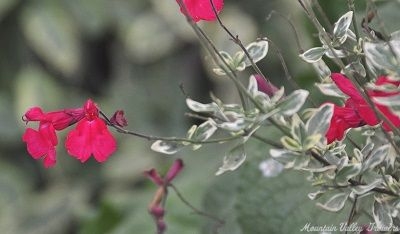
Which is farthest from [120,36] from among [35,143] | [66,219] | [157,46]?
[35,143]

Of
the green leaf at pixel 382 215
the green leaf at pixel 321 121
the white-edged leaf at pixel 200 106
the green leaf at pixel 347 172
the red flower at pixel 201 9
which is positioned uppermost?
the red flower at pixel 201 9

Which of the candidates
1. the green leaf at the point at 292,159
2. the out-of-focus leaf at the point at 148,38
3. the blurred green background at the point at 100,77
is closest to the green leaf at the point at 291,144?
the green leaf at the point at 292,159

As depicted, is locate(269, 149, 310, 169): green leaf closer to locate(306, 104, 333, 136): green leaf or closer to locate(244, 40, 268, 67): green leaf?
locate(306, 104, 333, 136): green leaf

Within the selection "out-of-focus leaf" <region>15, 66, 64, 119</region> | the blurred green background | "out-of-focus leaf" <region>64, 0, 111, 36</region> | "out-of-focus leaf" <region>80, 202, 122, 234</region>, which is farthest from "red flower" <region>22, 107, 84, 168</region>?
"out-of-focus leaf" <region>64, 0, 111, 36</region>

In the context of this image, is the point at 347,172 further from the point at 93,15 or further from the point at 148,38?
the point at 93,15

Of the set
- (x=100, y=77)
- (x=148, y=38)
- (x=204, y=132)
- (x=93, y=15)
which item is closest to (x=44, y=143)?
(x=204, y=132)

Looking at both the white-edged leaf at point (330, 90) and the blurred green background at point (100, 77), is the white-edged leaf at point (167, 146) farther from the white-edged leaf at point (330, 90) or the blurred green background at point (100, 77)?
the blurred green background at point (100, 77)
